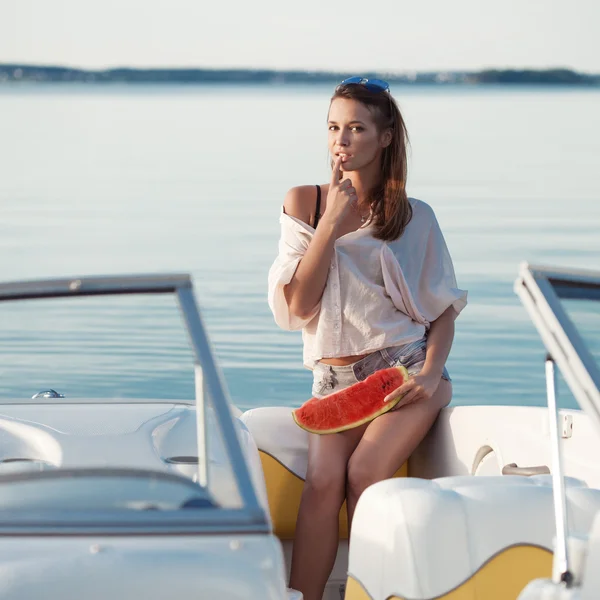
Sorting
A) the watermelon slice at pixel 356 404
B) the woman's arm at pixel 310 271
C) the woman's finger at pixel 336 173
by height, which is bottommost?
the watermelon slice at pixel 356 404

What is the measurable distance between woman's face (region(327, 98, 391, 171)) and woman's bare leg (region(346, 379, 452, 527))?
74 centimetres

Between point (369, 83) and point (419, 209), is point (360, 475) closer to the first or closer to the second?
point (419, 209)

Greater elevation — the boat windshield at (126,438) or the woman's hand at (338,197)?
the woman's hand at (338,197)

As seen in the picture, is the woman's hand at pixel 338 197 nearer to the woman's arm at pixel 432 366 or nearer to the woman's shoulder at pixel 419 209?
the woman's shoulder at pixel 419 209

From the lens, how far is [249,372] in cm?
912

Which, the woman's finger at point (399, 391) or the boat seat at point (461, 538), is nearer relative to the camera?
the boat seat at point (461, 538)

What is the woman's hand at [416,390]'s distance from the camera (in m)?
3.55

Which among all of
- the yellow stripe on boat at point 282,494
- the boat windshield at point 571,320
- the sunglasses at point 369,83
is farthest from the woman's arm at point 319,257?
the boat windshield at point 571,320

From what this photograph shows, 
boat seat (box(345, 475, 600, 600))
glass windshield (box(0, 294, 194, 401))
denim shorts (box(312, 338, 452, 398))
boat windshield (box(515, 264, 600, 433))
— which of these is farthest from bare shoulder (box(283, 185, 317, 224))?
boat windshield (box(515, 264, 600, 433))

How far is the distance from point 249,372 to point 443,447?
5380mm

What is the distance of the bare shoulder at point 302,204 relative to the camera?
3748mm

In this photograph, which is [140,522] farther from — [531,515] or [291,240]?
[291,240]

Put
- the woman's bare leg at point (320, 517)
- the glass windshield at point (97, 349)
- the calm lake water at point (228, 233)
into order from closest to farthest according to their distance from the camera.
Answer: the glass windshield at point (97, 349), the woman's bare leg at point (320, 517), the calm lake water at point (228, 233)

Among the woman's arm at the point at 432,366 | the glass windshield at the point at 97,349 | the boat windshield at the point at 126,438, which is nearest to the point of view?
the boat windshield at the point at 126,438
